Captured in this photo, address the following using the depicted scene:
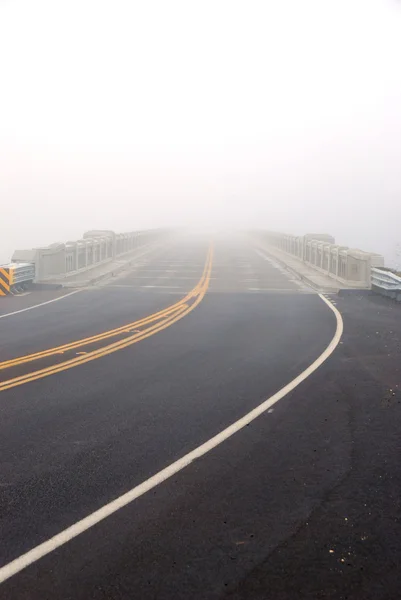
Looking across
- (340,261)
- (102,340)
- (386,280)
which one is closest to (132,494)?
(102,340)

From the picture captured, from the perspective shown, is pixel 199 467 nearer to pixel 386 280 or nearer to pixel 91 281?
pixel 386 280

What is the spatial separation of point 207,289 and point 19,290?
7.08 m

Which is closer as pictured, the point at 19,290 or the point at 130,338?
the point at 130,338

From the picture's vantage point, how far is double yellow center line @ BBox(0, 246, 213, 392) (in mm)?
9945

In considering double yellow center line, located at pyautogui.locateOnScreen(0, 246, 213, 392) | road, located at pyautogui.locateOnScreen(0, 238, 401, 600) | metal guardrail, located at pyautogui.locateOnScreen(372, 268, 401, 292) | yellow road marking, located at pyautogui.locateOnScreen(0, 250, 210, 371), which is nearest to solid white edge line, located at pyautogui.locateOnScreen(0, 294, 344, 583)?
road, located at pyautogui.locateOnScreen(0, 238, 401, 600)

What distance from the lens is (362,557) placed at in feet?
14.4

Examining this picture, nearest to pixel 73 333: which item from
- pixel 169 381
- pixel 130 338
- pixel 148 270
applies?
pixel 130 338

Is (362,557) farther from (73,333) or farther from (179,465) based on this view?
(73,333)

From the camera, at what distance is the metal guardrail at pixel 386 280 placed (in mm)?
19969

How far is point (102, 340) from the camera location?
13.1 meters

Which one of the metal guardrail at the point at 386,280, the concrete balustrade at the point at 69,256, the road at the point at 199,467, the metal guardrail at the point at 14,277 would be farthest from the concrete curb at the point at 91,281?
the metal guardrail at the point at 386,280

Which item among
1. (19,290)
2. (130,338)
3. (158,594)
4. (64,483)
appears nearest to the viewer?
(158,594)

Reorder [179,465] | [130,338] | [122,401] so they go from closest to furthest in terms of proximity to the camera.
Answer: [179,465] → [122,401] → [130,338]

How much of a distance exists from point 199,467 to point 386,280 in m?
16.0
